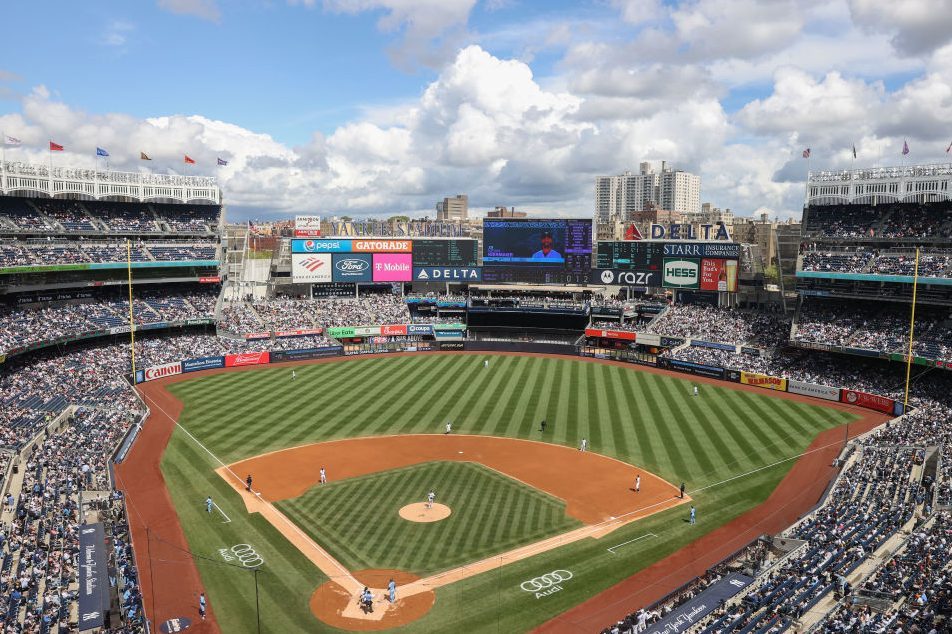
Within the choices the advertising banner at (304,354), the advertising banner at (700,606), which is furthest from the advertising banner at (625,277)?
the advertising banner at (700,606)

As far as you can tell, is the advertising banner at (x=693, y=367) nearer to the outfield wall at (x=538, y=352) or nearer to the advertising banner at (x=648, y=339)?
the outfield wall at (x=538, y=352)

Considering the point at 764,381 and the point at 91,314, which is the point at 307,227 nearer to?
the point at 91,314

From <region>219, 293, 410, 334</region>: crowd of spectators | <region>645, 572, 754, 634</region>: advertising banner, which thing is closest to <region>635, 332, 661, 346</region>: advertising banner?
<region>219, 293, 410, 334</region>: crowd of spectators

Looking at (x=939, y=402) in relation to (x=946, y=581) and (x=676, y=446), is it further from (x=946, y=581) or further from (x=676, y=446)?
(x=946, y=581)

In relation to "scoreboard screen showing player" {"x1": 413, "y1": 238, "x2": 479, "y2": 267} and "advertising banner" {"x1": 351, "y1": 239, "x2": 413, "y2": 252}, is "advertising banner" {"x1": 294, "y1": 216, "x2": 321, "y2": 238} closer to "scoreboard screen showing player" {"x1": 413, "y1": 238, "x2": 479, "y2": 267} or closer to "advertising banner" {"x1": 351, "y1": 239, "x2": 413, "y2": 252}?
"advertising banner" {"x1": 351, "y1": 239, "x2": 413, "y2": 252}

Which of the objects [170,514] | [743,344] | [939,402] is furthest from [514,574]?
[743,344]
